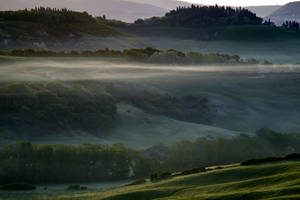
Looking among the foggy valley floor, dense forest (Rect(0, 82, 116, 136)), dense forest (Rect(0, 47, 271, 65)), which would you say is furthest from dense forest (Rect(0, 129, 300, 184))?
dense forest (Rect(0, 47, 271, 65))

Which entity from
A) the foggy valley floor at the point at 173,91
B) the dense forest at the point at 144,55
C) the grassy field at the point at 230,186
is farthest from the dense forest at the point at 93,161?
the dense forest at the point at 144,55

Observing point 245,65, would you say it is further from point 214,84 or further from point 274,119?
point 274,119

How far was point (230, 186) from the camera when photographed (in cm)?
2592

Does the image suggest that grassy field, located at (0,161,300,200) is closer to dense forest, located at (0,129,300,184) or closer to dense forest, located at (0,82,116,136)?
dense forest, located at (0,129,300,184)

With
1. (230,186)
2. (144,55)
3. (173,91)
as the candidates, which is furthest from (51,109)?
(144,55)

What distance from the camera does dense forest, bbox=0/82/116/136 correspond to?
86.3 m

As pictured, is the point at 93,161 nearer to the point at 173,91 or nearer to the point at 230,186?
the point at 230,186

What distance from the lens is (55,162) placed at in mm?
53312

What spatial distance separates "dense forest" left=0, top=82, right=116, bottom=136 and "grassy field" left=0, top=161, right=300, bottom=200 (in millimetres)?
52955

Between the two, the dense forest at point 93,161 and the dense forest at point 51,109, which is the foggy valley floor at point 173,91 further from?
the dense forest at point 93,161

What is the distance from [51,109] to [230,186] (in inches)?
2819

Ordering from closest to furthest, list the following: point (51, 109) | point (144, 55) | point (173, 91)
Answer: point (51, 109), point (173, 91), point (144, 55)

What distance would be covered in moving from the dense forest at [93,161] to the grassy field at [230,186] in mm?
17031

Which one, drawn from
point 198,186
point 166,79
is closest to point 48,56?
point 166,79
